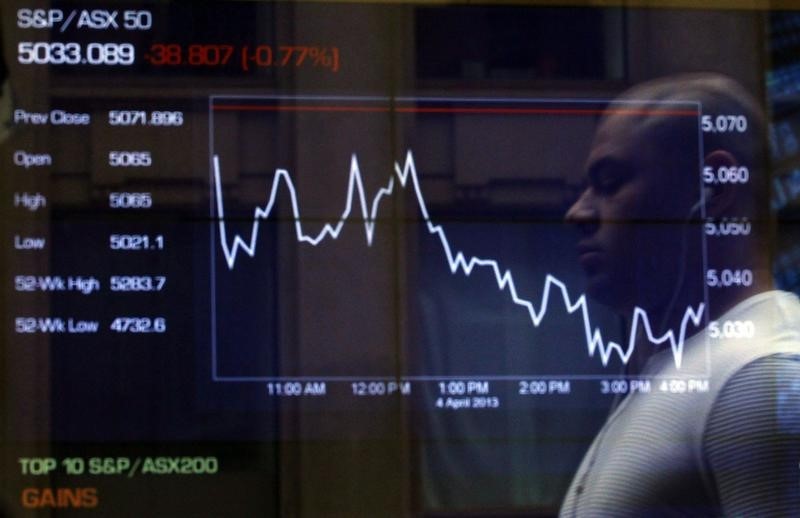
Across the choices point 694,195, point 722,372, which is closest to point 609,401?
point 722,372

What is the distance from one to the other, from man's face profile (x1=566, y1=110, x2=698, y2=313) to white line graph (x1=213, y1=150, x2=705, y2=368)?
0.09 meters

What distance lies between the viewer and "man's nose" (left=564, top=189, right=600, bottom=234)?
17.8 feet

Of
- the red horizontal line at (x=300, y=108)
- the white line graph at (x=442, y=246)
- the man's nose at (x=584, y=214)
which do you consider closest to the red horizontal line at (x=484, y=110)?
the red horizontal line at (x=300, y=108)

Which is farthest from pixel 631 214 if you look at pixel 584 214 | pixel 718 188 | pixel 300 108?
pixel 300 108

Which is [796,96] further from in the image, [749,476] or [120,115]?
[120,115]

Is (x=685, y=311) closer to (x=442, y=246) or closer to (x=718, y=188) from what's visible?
(x=718, y=188)

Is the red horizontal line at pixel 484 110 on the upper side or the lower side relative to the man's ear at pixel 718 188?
upper

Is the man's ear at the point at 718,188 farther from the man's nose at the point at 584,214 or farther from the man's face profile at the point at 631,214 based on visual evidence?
the man's nose at the point at 584,214

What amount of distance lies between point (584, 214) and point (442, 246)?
20.4 inches

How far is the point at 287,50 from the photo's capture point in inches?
211

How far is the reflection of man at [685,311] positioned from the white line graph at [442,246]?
0.10 ft

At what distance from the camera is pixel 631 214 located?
5461 millimetres

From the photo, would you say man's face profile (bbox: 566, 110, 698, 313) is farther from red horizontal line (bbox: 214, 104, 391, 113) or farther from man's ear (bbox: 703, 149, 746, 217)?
red horizontal line (bbox: 214, 104, 391, 113)

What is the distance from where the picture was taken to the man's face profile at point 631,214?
542 centimetres
